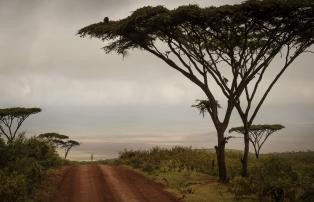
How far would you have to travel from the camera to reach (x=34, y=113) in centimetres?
5394

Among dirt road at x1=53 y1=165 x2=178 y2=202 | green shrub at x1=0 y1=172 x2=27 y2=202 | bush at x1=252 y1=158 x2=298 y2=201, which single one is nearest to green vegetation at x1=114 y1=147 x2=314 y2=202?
bush at x1=252 y1=158 x2=298 y2=201

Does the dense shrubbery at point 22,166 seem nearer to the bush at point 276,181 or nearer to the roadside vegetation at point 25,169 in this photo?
the roadside vegetation at point 25,169

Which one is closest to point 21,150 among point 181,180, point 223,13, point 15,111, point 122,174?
point 122,174

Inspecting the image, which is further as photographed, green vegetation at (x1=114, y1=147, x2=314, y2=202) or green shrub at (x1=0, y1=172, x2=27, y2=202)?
green vegetation at (x1=114, y1=147, x2=314, y2=202)

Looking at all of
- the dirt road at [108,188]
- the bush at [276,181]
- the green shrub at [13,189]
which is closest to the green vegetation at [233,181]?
the bush at [276,181]

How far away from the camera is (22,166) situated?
2050 cm

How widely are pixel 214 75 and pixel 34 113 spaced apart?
33.6 metres

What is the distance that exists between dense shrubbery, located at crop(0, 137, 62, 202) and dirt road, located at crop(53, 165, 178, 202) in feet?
4.28

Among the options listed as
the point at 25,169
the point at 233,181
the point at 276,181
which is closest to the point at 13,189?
the point at 25,169

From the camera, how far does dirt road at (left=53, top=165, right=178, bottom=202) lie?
18.6 m

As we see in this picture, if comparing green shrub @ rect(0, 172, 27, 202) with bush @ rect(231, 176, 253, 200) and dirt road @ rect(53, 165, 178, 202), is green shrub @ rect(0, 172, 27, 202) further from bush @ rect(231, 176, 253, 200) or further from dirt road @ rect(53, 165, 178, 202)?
bush @ rect(231, 176, 253, 200)

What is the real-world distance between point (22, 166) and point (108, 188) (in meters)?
3.87

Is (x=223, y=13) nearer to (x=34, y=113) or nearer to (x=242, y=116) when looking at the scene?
(x=242, y=116)

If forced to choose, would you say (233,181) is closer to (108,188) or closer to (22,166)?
(108,188)
